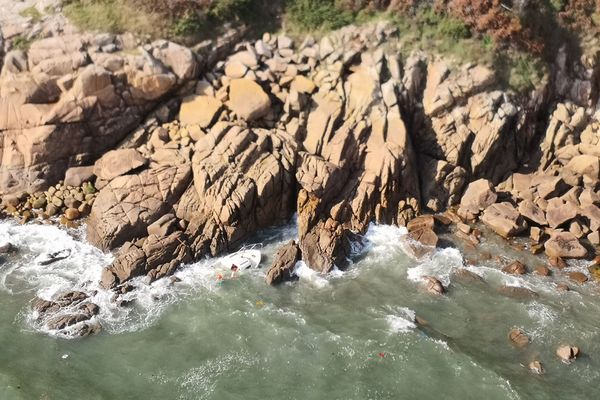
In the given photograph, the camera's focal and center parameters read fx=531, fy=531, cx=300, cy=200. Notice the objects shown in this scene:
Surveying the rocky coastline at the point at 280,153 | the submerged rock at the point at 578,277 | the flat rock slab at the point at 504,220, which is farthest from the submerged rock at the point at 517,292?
the flat rock slab at the point at 504,220

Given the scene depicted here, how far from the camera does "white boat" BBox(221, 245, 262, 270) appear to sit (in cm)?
2673

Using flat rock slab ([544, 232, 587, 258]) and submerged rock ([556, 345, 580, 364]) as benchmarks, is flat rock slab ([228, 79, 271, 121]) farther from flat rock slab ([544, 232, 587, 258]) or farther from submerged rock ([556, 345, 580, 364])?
submerged rock ([556, 345, 580, 364])

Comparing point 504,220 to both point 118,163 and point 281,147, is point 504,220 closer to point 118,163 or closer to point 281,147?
point 281,147

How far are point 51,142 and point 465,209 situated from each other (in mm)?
23777

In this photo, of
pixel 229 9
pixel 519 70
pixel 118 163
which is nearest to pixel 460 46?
pixel 519 70

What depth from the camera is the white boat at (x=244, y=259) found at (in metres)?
26.7

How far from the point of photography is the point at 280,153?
29547 mm

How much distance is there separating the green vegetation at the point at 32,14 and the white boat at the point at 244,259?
18.9 metres

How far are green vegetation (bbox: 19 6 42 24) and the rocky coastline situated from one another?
180 centimetres

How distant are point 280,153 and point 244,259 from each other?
6.40m

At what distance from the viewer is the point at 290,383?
67.8ft

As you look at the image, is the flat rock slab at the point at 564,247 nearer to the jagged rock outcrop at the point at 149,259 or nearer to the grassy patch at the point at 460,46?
the grassy patch at the point at 460,46

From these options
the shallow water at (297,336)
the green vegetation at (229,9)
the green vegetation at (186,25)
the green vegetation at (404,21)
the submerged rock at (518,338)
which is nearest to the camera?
the shallow water at (297,336)

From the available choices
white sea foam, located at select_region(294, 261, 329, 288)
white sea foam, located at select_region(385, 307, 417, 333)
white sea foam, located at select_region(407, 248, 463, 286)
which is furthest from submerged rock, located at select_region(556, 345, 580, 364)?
white sea foam, located at select_region(294, 261, 329, 288)
